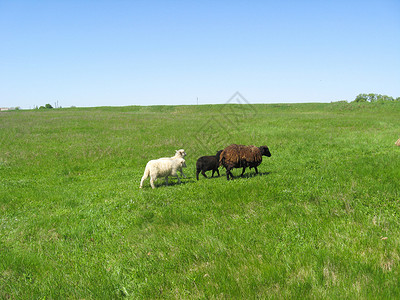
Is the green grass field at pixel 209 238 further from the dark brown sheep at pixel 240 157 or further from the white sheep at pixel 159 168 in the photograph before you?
the dark brown sheep at pixel 240 157

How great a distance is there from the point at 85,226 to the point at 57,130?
2759cm

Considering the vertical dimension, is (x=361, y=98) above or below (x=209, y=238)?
above

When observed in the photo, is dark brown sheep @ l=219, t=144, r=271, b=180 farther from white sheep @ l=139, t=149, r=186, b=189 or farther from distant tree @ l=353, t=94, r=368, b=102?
distant tree @ l=353, t=94, r=368, b=102

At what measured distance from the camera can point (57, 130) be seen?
30.8 meters

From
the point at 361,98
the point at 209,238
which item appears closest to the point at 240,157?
the point at 209,238

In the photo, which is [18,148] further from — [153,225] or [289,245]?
[289,245]

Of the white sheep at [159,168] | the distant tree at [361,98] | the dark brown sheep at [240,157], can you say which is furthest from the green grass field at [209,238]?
the distant tree at [361,98]

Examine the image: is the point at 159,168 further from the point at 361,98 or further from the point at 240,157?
the point at 361,98

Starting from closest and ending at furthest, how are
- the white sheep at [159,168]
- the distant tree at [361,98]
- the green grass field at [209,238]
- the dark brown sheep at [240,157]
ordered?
the green grass field at [209,238] < the white sheep at [159,168] < the dark brown sheep at [240,157] < the distant tree at [361,98]

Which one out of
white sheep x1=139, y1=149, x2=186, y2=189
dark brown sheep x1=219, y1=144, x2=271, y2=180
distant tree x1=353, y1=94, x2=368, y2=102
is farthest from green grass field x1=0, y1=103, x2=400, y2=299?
distant tree x1=353, y1=94, x2=368, y2=102

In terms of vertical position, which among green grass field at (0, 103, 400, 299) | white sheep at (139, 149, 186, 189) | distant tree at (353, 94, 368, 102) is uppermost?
distant tree at (353, 94, 368, 102)

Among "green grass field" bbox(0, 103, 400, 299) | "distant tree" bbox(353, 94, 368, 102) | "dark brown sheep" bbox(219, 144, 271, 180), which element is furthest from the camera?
"distant tree" bbox(353, 94, 368, 102)

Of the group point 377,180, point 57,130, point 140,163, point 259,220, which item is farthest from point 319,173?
point 57,130

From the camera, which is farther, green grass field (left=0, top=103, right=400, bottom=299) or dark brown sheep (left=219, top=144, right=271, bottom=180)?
dark brown sheep (left=219, top=144, right=271, bottom=180)
